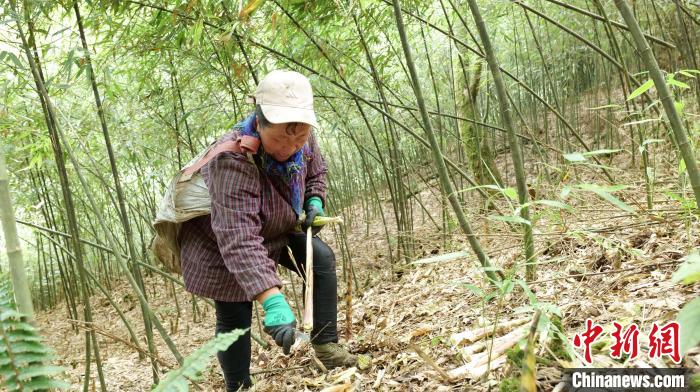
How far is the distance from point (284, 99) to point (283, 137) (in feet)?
0.45

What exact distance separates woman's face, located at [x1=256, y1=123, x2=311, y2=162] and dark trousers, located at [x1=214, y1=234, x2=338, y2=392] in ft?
1.55

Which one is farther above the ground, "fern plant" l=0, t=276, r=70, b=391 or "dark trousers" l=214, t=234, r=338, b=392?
"fern plant" l=0, t=276, r=70, b=391

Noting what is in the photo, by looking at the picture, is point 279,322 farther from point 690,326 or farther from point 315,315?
point 690,326

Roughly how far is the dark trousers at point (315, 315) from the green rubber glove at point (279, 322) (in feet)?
1.24

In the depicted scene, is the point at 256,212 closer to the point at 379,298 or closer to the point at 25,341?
the point at 25,341

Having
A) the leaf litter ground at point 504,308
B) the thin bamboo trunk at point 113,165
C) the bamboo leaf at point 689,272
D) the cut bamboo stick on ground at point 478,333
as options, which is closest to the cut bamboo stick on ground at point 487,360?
the leaf litter ground at point 504,308

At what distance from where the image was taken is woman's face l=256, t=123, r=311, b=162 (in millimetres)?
1746

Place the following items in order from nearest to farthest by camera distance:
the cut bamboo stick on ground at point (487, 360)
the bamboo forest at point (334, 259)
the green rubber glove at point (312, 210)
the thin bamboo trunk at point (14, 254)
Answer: the thin bamboo trunk at point (14, 254)
the bamboo forest at point (334, 259)
the cut bamboo stick on ground at point (487, 360)
the green rubber glove at point (312, 210)

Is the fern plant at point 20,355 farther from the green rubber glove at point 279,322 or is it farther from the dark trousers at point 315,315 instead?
the dark trousers at point 315,315

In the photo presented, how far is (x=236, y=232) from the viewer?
5.65 feet

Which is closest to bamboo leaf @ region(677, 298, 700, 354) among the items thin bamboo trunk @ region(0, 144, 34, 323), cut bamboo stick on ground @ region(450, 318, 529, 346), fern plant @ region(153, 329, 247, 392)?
fern plant @ region(153, 329, 247, 392)

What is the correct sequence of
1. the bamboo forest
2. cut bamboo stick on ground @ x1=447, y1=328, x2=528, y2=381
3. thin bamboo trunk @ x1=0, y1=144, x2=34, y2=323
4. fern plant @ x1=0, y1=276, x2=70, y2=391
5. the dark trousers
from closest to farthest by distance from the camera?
fern plant @ x1=0, y1=276, x2=70, y2=391 < thin bamboo trunk @ x1=0, y1=144, x2=34, y2=323 < the bamboo forest < cut bamboo stick on ground @ x1=447, y1=328, x2=528, y2=381 < the dark trousers

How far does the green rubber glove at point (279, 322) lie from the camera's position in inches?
62.3

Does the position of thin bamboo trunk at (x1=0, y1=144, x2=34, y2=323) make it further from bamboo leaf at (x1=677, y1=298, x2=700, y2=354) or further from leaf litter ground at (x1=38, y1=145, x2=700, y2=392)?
bamboo leaf at (x1=677, y1=298, x2=700, y2=354)
